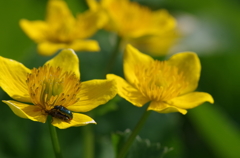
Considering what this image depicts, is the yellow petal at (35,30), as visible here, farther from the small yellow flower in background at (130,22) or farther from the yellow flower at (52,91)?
the yellow flower at (52,91)

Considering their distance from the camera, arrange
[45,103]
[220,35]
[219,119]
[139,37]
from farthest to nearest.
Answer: [220,35] → [219,119] → [139,37] → [45,103]

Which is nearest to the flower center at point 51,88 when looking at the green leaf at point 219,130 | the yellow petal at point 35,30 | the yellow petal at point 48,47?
the yellow petal at point 48,47

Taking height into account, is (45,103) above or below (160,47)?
above

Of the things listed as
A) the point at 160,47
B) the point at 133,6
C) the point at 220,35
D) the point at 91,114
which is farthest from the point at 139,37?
the point at 220,35

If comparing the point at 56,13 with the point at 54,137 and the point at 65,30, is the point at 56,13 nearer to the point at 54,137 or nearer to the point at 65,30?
the point at 65,30

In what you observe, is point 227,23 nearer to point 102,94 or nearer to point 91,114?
point 91,114

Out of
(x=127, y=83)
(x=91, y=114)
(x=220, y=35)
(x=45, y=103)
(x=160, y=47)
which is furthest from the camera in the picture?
(x=220, y=35)

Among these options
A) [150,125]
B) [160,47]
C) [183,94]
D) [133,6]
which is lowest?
[150,125]
